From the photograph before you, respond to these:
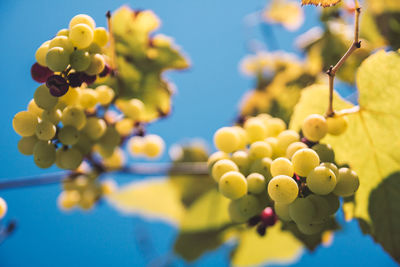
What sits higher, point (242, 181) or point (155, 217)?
point (242, 181)

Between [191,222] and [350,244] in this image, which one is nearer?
[191,222]

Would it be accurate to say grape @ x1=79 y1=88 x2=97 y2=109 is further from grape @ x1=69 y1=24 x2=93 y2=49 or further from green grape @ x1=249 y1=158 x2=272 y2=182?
green grape @ x1=249 y1=158 x2=272 y2=182

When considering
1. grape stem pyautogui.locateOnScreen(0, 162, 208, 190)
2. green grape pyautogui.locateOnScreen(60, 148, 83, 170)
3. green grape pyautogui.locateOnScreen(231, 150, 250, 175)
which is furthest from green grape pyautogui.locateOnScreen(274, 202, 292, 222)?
grape stem pyautogui.locateOnScreen(0, 162, 208, 190)

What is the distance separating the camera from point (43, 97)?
0.53 metres

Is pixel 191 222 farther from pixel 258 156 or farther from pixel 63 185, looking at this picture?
pixel 258 156

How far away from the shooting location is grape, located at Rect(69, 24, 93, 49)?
0.53 metres

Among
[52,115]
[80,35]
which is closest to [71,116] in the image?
[52,115]

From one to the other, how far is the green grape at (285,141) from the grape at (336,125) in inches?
2.5

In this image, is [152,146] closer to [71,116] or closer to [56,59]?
[71,116]

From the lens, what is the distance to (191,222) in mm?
1145

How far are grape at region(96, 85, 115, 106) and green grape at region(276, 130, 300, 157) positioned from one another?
0.38 metres

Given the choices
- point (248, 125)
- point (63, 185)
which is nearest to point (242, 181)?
point (248, 125)

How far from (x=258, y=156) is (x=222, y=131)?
9cm

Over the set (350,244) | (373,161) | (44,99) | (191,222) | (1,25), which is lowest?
(350,244)
